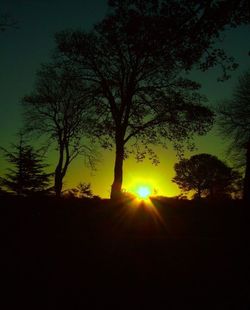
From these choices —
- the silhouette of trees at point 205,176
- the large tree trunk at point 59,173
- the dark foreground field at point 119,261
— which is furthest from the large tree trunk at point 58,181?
the silhouette of trees at point 205,176

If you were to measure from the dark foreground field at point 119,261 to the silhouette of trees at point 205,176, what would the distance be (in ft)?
163

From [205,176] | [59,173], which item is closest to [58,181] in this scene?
[59,173]

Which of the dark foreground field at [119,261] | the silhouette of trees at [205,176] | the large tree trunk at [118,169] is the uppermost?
the silhouette of trees at [205,176]

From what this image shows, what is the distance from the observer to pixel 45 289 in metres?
8.85

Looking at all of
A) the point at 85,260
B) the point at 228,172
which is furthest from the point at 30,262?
the point at 228,172

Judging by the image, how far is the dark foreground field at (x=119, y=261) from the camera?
853 cm

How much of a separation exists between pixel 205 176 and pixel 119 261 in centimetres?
6024

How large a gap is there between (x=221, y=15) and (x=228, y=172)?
189 ft

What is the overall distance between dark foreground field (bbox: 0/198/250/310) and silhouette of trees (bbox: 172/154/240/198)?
49.6m

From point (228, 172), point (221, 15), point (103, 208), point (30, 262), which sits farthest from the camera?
point (228, 172)

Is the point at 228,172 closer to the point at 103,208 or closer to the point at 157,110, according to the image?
the point at 157,110

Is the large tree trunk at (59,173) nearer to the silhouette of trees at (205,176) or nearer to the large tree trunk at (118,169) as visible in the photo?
the large tree trunk at (118,169)

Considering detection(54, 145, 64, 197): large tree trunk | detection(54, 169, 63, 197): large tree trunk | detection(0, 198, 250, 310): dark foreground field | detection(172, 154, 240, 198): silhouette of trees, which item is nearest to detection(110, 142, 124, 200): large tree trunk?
detection(0, 198, 250, 310): dark foreground field

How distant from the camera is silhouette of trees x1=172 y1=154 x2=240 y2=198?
6831cm
